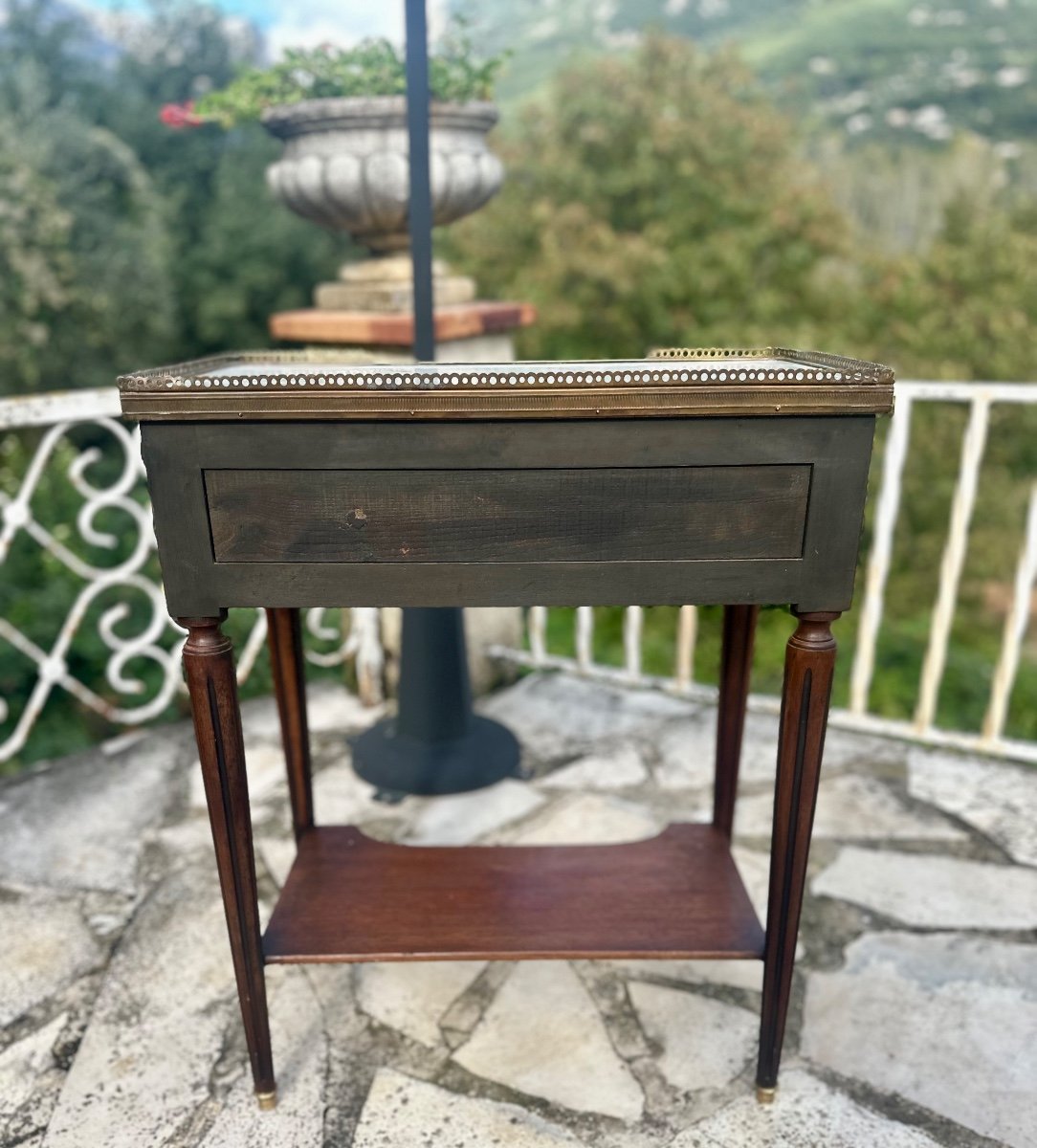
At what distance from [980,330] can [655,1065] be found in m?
11.6

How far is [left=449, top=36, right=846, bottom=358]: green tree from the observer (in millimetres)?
10945

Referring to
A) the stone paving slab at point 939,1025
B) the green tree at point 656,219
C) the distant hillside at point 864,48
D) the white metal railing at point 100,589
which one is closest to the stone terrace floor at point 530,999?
the stone paving slab at point 939,1025

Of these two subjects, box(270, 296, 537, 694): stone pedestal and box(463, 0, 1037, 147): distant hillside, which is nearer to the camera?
box(270, 296, 537, 694): stone pedestal

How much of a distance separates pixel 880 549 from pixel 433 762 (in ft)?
4.53

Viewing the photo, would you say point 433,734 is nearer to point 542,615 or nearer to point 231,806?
point 542,615

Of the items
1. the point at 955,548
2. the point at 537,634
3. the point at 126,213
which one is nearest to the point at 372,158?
the point at 537,634

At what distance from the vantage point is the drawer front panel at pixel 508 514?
1.13 m

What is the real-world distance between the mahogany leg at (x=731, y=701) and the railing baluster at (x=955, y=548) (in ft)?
2.73

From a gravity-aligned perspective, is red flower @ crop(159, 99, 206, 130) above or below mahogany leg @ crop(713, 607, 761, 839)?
above

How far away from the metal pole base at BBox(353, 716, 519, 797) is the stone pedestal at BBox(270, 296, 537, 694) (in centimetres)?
40

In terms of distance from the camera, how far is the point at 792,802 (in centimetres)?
130

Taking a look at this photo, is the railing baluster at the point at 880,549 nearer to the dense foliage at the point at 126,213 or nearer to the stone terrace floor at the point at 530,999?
the stone terrace floor at the point at 530,999

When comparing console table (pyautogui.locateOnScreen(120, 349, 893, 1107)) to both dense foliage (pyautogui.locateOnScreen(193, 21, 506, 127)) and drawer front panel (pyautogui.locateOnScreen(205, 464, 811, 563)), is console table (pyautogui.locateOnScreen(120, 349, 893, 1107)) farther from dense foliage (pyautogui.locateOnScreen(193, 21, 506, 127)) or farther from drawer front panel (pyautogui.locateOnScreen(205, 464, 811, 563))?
dense foliage (pyautogui.locateOnScreen(193, 21, 506, 127))

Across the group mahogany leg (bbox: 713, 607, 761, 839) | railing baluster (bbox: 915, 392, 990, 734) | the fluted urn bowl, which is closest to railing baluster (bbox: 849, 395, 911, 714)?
railing baluster (bbox: 915, 392, 990, 734)
